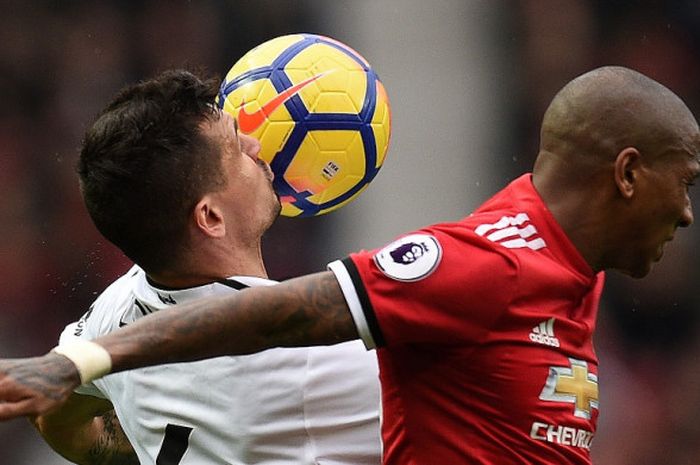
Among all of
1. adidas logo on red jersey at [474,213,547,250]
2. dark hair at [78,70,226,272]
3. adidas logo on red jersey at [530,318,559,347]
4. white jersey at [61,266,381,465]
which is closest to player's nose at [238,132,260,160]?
dark hair at [78,70,226,272]

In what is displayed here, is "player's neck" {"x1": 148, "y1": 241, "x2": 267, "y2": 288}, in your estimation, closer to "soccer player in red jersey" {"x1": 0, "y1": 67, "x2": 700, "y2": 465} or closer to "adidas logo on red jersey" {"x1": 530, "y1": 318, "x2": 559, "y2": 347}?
"soccer player in red jersey" {"x1": 0, "y1": 67, "x2": 700, "y2": 465}

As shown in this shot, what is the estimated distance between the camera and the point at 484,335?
281 centimetres

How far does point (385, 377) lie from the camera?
117 inches

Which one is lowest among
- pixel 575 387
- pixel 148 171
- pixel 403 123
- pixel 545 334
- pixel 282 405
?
pixel 403 123

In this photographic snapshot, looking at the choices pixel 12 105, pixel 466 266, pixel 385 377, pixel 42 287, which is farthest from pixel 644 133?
pixel 12 105

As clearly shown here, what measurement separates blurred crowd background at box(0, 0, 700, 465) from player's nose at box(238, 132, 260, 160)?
351 centimetres

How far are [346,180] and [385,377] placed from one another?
1077 millimetres

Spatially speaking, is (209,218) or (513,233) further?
(209,218)

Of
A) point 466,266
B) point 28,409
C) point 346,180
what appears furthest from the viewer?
point 346,180

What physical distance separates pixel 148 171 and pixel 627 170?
3.69ft

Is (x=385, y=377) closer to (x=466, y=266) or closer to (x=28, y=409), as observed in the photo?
(x=466, y=266)

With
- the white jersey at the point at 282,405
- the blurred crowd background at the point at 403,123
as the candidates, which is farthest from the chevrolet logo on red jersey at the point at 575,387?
the blurred crowd background at the point at 403,123

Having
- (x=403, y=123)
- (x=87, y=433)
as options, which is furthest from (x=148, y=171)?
(x=403, y=123)

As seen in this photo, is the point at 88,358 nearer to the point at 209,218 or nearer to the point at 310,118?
the point at 209,218
